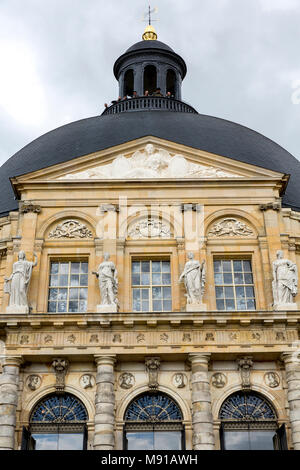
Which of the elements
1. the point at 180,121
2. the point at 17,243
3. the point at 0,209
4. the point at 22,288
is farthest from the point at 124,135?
the point at 22,288

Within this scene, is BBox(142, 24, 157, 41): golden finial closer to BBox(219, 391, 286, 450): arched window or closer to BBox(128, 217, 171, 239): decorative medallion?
BBox(128, 217, 171, 239): decorative medallion

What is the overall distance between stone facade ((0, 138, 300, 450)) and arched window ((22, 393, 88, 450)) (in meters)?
0.24

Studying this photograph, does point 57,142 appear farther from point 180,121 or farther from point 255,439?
point 255,439

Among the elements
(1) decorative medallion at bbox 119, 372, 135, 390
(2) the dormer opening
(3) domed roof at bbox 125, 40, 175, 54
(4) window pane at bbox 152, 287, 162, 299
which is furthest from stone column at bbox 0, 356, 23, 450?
(3) domed roof at bbox 125, 40, 175, 54

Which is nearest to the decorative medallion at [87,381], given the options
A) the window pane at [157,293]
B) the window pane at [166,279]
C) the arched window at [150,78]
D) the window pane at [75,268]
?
the window pane at [157,293]

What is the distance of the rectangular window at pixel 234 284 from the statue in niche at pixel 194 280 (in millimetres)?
956

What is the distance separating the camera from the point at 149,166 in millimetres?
22297

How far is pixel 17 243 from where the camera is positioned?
2089 centimetres

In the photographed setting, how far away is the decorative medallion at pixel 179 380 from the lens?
18.8 meters

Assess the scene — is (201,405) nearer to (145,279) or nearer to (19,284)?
(145,279)

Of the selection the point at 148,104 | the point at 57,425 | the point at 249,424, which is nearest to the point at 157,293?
the point at 249,424

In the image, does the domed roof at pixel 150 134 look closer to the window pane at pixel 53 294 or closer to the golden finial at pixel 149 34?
the window pane at pixel 53 294

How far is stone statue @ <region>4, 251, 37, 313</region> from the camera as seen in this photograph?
19.3m
